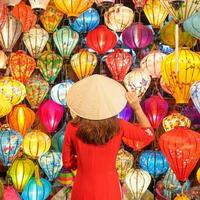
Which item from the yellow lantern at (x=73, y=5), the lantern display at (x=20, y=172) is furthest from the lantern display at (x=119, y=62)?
the lantern display at (x=20, y=172)

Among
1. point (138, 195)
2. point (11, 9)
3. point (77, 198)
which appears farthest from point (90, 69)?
point (77, 198)

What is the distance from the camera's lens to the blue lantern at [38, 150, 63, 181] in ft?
13.2

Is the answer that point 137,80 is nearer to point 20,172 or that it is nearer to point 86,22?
point 86,22

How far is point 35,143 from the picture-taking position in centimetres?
394

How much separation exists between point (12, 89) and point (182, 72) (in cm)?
144

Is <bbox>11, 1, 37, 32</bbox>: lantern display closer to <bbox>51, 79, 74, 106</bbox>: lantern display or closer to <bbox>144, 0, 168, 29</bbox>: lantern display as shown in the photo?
<bbox>51, 79, 74, 106</bbox>: lantern display

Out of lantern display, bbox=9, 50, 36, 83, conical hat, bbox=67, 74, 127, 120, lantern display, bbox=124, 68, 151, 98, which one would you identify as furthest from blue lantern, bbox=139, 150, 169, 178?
conical hat, bbox=67, 74, 127, 120

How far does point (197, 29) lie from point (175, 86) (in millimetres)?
449

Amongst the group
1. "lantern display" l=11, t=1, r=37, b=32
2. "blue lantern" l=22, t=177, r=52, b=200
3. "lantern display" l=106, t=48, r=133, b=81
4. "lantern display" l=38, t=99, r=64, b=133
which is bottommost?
"blue lantern" l=22, t=177, r=52, b=200

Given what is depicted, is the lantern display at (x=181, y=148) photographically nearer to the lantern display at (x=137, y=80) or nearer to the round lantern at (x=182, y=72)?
the round lantern at (x=182, y=72)

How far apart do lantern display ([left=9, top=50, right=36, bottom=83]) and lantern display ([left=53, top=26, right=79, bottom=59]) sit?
28 centimetres

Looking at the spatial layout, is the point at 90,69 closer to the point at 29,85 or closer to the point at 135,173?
the point at 29,85

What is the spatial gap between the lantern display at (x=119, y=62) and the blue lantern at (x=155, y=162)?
2.50ft

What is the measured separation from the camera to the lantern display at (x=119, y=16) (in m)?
3.77
